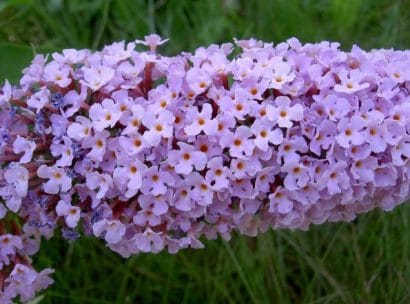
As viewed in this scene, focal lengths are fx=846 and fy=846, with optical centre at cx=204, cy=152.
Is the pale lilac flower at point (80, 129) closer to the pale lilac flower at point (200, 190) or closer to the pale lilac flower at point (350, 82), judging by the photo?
the pale lilac flower at point (200, 190)

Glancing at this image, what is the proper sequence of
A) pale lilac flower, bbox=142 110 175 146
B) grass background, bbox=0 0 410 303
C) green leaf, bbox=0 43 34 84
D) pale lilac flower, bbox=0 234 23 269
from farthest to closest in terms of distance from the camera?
grass background, bbox=0 0 410 303, green leaf, bbox=0 43 34 84, pale lilac flower, bbox=0 234 23 269, pale lilac flower, bbox=142 110 175 146

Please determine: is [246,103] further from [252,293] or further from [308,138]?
[252,293]

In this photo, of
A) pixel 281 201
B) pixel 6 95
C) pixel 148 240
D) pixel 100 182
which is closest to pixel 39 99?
pixel 6 95

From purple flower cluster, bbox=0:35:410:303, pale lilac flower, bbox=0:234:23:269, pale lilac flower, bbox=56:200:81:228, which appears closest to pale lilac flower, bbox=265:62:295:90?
purple flower cluster, bbox=0:35:410:303

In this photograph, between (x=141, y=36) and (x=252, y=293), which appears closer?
(x=252, y=293)

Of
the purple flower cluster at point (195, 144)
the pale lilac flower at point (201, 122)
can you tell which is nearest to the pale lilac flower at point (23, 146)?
the purple flower cluster at point (195, 144)

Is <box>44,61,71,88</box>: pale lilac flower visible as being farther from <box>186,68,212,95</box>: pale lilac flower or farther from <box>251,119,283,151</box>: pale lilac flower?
<box>251,119,283,151</box>: pale lilac flower

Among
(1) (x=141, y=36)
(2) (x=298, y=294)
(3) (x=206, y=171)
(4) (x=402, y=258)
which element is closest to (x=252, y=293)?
(2) (x=298, y=294)
